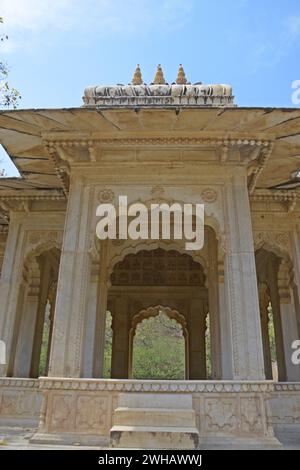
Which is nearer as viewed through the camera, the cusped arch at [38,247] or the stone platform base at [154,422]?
the stone platform base at [154,422]

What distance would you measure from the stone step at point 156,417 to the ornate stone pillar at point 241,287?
937 millimetres

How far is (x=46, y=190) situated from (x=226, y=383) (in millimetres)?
5245

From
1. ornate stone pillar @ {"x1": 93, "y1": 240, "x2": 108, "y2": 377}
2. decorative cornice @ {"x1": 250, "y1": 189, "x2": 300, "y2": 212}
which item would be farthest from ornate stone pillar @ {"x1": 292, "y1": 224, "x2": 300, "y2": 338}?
ornate stone pillar @ {"x1": 93, "y1": 240, "x2": 108, "y2": 377}

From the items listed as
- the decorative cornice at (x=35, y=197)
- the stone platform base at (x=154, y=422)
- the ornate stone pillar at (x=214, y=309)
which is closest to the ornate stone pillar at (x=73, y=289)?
the stone platform base at (x=154, y=422)

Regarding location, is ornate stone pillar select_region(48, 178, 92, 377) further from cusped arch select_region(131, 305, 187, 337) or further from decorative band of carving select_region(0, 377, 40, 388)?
cusped arch select_region(131, 305, 187, 337)

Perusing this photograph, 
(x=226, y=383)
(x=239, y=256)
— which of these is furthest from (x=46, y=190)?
(x=226, y=383)

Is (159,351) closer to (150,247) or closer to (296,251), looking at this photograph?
(150,247)

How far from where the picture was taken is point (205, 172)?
659 centimetres

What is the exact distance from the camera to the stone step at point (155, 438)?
4.31 metres

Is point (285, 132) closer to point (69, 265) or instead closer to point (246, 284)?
point (246, 284)

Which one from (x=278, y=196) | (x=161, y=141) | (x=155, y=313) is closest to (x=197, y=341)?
(x=155, y=313)

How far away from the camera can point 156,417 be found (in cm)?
470

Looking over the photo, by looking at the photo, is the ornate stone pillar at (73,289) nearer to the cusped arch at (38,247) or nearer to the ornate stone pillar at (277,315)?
the cusped arch at (38,247)

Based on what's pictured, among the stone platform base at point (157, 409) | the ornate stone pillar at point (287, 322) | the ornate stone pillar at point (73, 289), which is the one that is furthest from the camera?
the ornate stone pillar at point (287, 322)
